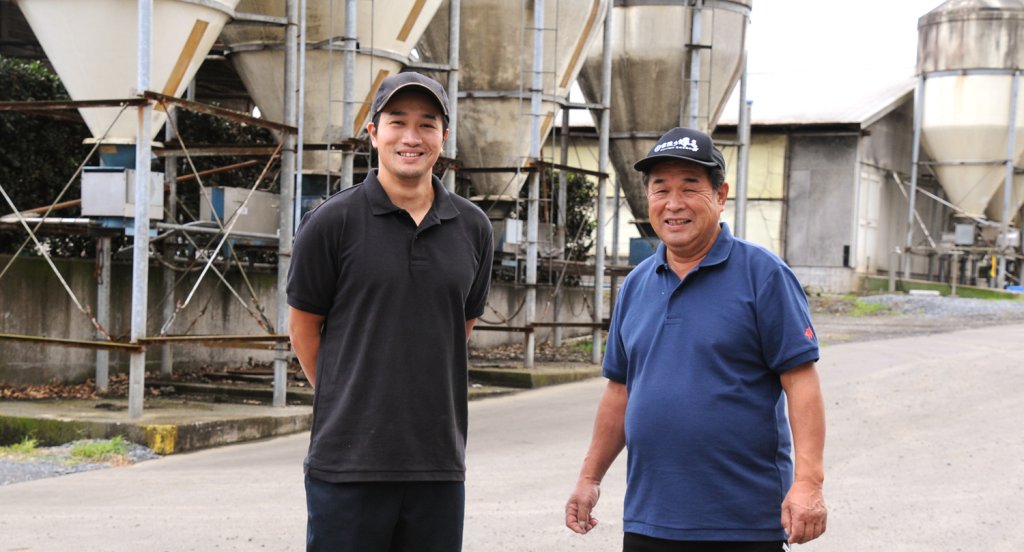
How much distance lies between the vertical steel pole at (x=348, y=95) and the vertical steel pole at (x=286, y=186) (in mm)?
725

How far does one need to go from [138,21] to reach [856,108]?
92.1 ft

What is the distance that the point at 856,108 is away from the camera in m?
35.9

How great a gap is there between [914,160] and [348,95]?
25.1m

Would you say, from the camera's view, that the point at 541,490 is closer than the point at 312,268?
No

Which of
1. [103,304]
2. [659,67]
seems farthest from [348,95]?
[659,67]

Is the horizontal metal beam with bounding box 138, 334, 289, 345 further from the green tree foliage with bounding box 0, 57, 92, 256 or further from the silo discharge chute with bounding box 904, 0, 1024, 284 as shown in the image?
the silo discharge chute with bounding box 904, 0, 1024, 284

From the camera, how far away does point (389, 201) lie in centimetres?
402

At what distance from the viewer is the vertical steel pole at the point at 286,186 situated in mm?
12508

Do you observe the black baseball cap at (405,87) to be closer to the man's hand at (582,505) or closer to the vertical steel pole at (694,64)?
Result: the man's hand at (582,505)

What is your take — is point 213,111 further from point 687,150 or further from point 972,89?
point 972,89

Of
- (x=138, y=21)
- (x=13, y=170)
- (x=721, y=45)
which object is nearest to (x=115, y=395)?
(x=13, y=170)

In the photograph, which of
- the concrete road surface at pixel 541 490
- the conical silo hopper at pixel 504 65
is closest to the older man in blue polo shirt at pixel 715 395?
the concrete road surface at pixel 541 490

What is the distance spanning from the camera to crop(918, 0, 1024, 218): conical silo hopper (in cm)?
3400

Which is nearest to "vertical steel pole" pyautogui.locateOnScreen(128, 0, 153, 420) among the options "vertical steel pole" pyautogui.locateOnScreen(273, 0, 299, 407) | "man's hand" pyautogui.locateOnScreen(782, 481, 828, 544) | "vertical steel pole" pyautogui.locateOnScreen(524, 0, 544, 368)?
"vertical steel pole" pyautogui.locateOnScreen(273, 0, 299, 407)
